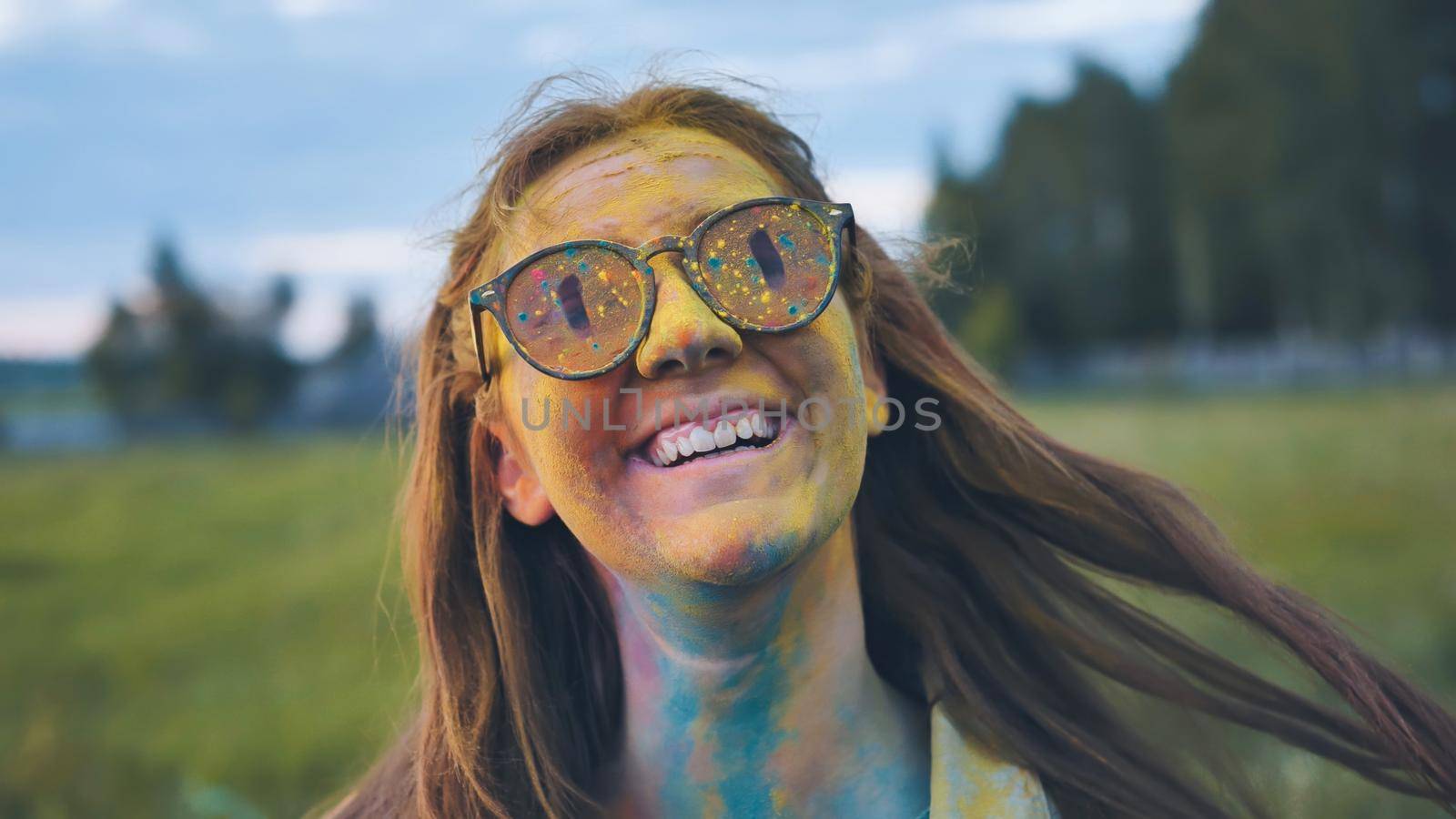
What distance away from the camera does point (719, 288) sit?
1802 mm

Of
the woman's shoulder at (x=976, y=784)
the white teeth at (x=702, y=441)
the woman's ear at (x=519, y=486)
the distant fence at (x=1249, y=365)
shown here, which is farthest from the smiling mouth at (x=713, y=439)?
the distant fence at (x=1249, y=365)

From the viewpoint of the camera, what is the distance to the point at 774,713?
6.59 ft

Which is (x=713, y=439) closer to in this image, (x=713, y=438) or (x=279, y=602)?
(x=713, y=438)

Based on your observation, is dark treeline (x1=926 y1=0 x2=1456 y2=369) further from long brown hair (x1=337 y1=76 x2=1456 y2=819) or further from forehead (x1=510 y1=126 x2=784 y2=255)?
forehead (x1=510 y1=126 x2=784 y2=255)

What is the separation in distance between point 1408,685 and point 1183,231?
23.7 m

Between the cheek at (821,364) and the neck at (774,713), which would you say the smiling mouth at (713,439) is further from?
the neck at (774,713)

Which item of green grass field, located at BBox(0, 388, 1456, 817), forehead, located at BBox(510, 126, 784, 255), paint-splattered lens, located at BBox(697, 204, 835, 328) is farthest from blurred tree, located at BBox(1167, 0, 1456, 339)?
paint-splattered lens, located at BBox(697, 204, 835, 328)

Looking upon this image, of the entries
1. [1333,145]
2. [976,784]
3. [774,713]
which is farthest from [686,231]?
[1333,145]

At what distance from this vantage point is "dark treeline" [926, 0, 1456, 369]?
57.2 ft

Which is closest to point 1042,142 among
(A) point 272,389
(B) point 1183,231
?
(B) point 1183,231

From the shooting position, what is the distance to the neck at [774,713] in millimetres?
1974

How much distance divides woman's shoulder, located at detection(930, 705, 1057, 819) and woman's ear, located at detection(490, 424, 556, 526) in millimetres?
882

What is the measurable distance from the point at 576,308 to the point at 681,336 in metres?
0.20

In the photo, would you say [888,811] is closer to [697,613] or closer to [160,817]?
[697,613]
